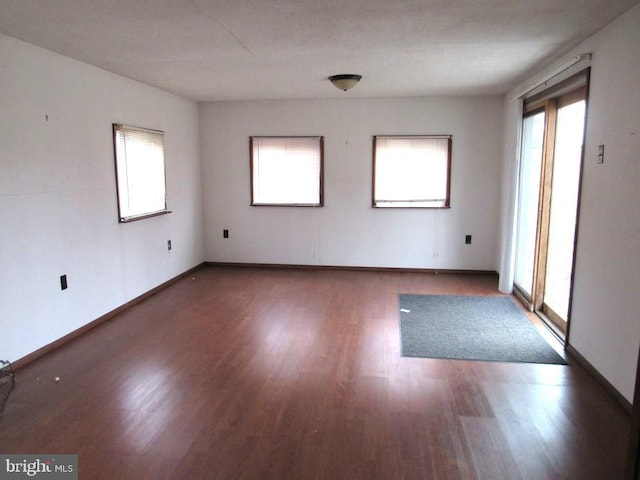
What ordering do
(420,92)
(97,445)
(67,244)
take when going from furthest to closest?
(420,92) < (67,244) < (97,445)

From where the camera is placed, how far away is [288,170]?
6.33 m

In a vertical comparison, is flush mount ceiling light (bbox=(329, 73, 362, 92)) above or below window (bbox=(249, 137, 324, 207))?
above

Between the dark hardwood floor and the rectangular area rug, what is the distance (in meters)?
0.14

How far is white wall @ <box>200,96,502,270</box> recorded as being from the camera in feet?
19.6

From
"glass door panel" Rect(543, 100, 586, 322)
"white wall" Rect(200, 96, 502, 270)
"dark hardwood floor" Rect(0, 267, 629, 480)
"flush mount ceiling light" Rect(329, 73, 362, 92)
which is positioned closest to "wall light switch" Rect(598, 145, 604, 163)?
"glass door panel" Rect(543, 100, 586, 322)

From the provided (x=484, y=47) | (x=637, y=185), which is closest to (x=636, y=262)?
(x=637, y=185)

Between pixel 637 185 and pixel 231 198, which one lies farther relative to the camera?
pixel 231 198

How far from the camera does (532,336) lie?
154 inches

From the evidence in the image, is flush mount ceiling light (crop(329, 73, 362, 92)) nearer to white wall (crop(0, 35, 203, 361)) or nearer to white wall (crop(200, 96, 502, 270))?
white wall (crop(200, 96, 502, 270))

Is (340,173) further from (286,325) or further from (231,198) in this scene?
(286,325)

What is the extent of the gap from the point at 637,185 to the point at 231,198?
4.96 meters

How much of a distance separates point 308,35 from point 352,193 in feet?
10.6

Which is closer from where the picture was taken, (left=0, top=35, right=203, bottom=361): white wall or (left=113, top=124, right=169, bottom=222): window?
(left=0, top=35, right=203, bottom=361): white wall

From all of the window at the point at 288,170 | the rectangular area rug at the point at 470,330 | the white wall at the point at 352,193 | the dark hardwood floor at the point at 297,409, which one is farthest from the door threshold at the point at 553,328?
the window at the point at 288,170
